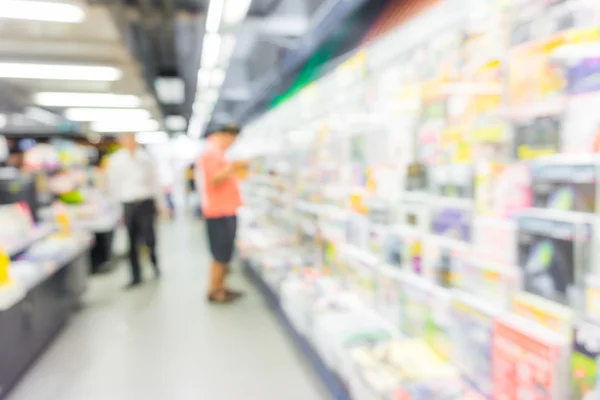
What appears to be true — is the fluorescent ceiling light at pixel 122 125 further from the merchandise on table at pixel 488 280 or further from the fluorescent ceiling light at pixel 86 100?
the merchandise on table at pixel 488 280

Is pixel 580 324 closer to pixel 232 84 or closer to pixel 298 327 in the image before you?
pixel 298 327

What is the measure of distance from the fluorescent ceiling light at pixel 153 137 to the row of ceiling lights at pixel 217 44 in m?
10.1

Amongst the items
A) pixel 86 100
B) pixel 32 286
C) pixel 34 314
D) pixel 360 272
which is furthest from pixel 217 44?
pixel 86 100

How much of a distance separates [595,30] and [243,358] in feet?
9.44

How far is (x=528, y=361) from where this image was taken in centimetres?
137

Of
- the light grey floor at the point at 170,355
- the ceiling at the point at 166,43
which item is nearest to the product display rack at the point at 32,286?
the light grey floor at the point at 170,355

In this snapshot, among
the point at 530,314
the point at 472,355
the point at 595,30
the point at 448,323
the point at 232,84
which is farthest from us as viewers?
the point at 232,84

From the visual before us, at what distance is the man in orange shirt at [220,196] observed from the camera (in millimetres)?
4414

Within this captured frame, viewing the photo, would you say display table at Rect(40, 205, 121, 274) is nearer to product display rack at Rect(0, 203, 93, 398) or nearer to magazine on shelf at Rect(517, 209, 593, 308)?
product display rack at Rect(0, 203, 93, 398)

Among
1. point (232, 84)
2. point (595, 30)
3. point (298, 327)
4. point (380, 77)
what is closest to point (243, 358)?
point (298, 327)

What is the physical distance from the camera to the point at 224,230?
4.54 m

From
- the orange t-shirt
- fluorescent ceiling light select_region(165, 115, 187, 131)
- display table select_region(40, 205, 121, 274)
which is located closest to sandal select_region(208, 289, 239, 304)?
the orange t-shirt

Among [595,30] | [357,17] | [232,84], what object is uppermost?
[232,84]

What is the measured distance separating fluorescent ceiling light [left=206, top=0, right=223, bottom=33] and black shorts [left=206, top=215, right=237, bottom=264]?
1805 millimetres
